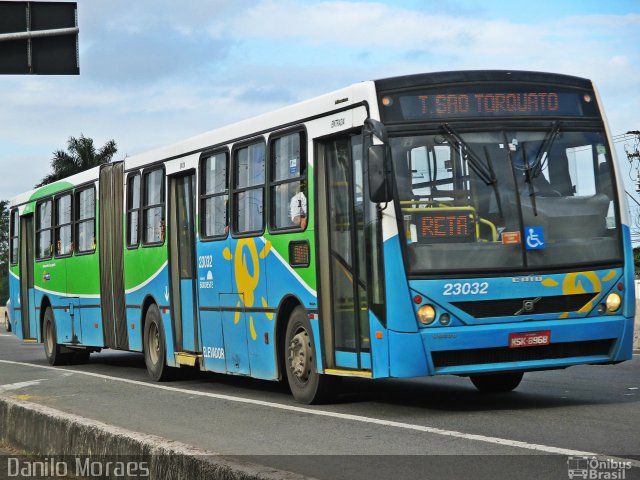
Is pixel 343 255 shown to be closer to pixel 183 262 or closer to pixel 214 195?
pixel 214 195

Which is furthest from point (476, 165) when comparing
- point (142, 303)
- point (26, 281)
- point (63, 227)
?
point (26, 281)

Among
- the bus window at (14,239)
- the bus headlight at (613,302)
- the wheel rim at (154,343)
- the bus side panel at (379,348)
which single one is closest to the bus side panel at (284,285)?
the bus side panel at (379,348)

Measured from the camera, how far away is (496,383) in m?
14.1

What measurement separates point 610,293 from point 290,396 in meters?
4.47

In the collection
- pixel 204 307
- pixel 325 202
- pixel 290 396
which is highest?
Answer: pixel 325 202

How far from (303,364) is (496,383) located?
232cm

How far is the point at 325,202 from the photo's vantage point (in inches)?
509

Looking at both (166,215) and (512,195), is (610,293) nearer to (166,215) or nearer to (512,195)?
(512,195)

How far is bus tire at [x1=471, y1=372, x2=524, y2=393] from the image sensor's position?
13891 mm

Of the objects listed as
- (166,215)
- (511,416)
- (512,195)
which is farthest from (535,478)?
(166,215)

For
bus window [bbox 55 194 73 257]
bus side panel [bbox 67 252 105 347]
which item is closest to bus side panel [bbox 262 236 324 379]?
bus side panel [bbox 67 252 105 347]

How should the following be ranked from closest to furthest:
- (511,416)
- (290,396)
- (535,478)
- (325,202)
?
(535,478) → (511,416) → (325,202) → (290,396)

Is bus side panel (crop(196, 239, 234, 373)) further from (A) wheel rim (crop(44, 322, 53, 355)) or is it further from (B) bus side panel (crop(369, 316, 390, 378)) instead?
(A) wheel rim (crop(44, 322, 53, 355))

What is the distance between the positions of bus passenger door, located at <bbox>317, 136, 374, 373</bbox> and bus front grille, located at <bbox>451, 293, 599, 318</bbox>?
3.61ft
